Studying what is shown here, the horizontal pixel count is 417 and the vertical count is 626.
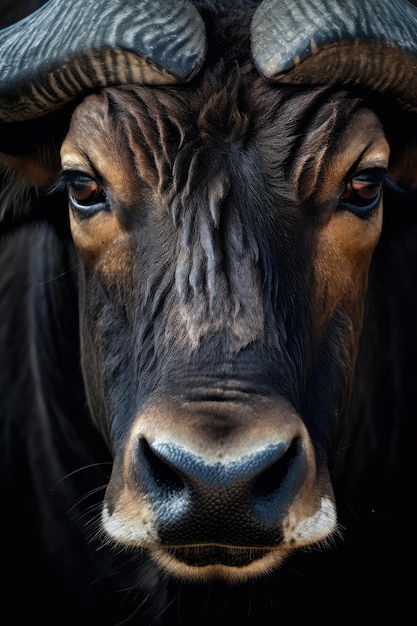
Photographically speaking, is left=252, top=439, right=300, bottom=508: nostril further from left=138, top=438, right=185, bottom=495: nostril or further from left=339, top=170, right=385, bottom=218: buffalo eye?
left=339, top=170, right=385, bottom=218: buffalo eye

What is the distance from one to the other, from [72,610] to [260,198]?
311 centimetres

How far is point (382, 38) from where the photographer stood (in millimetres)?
4355

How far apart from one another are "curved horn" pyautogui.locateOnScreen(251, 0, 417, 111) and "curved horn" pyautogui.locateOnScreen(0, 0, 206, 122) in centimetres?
30

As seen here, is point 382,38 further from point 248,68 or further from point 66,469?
point 66,469

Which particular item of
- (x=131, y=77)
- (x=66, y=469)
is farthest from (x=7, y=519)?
(x=131, y=77)

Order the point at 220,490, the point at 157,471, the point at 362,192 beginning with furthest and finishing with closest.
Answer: the point at 362,192 → the point at 157,471 → the point at 220,490

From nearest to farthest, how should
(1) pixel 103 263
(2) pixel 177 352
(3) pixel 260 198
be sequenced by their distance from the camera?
(2) pixel 177 352 < (3) pixel 260 198 < (1) pixel 103 263

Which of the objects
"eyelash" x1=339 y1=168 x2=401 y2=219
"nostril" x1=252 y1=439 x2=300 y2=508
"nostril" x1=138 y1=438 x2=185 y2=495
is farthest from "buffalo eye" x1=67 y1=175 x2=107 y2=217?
"nostril" x1=252 y1=439 x2=300 y2=508

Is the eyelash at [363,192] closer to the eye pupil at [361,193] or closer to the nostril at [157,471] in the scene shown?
the eye pupil at [361,193]

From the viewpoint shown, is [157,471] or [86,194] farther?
[86,194]

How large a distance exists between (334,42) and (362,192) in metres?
0.66

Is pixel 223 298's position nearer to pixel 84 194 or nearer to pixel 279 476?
Answer: pixel 279 476

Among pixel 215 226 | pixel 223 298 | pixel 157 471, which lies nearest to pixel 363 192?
pixel 215 226

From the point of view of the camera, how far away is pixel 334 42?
4.30m
